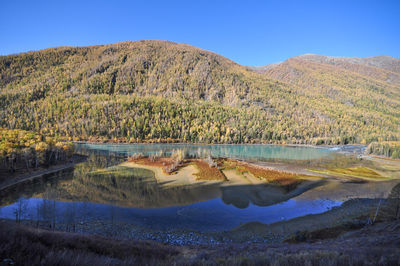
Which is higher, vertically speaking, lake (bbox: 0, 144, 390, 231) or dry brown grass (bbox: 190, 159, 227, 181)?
dry brown grass (bbox: 190, 159, 227, 181)

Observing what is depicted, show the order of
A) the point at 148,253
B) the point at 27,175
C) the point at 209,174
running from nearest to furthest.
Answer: the point at 148,253 → the point at 27,175 → the point at 209,174

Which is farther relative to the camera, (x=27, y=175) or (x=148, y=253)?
(x=27, y=175)

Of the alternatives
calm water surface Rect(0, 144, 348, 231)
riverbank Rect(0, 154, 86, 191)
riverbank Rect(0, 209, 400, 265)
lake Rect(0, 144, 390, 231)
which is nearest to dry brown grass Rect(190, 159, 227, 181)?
lake Rect(0, 144, 390, 231)

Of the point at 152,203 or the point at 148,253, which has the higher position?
the point at 148,253

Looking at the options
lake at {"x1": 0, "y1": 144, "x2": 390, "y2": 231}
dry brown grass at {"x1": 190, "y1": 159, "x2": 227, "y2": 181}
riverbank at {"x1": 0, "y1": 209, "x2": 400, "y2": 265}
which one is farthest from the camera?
dry brown grass at {"x1": 190, "y1": 159, "x2": 227, "y2": 181}

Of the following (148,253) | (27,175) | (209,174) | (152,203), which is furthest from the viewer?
(209,174)

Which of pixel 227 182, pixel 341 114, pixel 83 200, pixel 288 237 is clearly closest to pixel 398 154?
pixel 227 182

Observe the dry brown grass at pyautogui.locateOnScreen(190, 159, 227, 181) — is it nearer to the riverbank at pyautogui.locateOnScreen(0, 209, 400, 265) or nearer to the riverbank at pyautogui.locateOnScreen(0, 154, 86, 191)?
the riverbank at pyautogui.locateOnScreen(0, 209, 400, 265)

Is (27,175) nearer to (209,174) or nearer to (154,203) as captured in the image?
(154,203)

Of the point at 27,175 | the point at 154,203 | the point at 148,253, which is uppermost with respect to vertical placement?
the point at 148,253

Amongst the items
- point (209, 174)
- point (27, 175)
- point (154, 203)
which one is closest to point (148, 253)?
point (154, 203)

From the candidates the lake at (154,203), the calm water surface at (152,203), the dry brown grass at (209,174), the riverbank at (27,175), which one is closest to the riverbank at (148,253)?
the calm water surface at (152,203)

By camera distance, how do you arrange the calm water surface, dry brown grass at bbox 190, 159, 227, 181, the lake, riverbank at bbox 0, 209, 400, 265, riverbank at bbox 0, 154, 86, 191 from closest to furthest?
1. riverbank at bbox 0, 209, 400, 265
2. the lake
3. the calm water surface
4. riverbank at bbox 0, 154, 86, 191
5. dry brown grass at bbox 190, 159, 227, 181

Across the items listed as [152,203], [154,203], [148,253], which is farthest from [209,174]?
[148,253]
